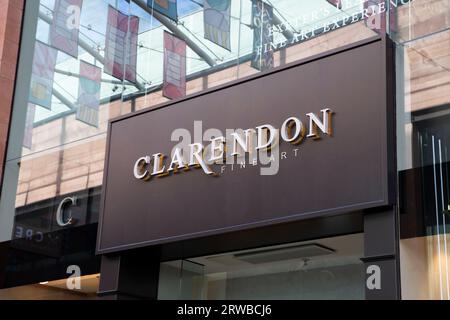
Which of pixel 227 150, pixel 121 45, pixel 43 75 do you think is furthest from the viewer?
pixel 43 75

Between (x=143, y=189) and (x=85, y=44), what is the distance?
3885 mm

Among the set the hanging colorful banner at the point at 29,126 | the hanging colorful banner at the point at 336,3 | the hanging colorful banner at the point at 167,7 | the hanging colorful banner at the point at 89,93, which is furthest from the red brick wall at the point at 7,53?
the hanging colorful banner at the point at 336,3

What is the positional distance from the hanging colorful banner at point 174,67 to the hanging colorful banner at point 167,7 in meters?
0.30

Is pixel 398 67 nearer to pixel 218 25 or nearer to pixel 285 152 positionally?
pixel 285 152

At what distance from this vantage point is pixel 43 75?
13172 mm

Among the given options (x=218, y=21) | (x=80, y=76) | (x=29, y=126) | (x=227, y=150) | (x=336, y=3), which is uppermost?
(x=218, y=21)

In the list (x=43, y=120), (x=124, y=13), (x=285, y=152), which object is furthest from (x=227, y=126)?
(x=43, y=120)

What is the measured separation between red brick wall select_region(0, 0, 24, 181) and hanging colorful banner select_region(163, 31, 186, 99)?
342cm

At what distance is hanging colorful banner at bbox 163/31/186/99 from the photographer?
11023 millimetres

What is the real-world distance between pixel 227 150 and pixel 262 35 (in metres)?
1.89

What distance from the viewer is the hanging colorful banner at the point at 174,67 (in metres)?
11.0

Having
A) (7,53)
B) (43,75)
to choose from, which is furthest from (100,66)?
(7,53)

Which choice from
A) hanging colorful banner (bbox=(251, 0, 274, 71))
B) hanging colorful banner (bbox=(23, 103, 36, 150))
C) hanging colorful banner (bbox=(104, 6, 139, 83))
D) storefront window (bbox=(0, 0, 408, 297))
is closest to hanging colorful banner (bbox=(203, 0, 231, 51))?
storefront window (bbox=(0, 0, 408, 297))

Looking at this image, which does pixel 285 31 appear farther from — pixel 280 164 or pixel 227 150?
pixel 280 164
